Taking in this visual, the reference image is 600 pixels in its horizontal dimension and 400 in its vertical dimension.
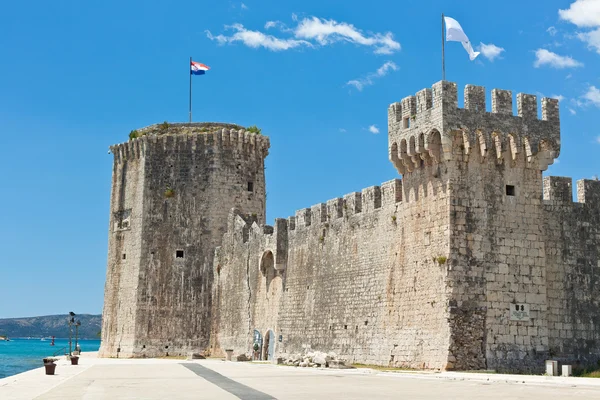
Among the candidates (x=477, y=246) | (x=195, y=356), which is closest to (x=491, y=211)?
(x=477, y=246)

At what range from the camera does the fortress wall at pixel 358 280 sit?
2319 centimetres

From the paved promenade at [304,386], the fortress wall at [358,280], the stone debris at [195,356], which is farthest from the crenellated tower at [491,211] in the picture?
the stone debris at [195,356]

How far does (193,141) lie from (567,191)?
20.7 m

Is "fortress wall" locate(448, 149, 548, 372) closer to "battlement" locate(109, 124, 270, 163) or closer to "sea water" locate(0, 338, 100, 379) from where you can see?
"battlement" locate(109, 124, 270, 163)

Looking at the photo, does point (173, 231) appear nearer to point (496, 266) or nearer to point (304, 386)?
point (496, 266)

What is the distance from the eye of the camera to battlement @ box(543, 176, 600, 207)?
78.9ft

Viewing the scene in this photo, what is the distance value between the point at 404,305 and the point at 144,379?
26.4ft

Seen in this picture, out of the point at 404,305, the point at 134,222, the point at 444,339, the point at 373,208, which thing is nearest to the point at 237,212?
the point at 134,222

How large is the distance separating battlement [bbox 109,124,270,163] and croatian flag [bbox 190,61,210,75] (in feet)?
9.98

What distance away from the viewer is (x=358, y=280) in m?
27.4

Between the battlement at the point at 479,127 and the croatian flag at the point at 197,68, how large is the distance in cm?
2069

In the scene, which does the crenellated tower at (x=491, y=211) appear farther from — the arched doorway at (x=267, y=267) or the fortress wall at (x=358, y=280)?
the arched doorway at (x=267, y=267)

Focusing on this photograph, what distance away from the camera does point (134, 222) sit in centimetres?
4022

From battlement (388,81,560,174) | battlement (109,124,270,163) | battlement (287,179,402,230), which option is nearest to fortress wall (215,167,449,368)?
battlement (287,179,402,230)
